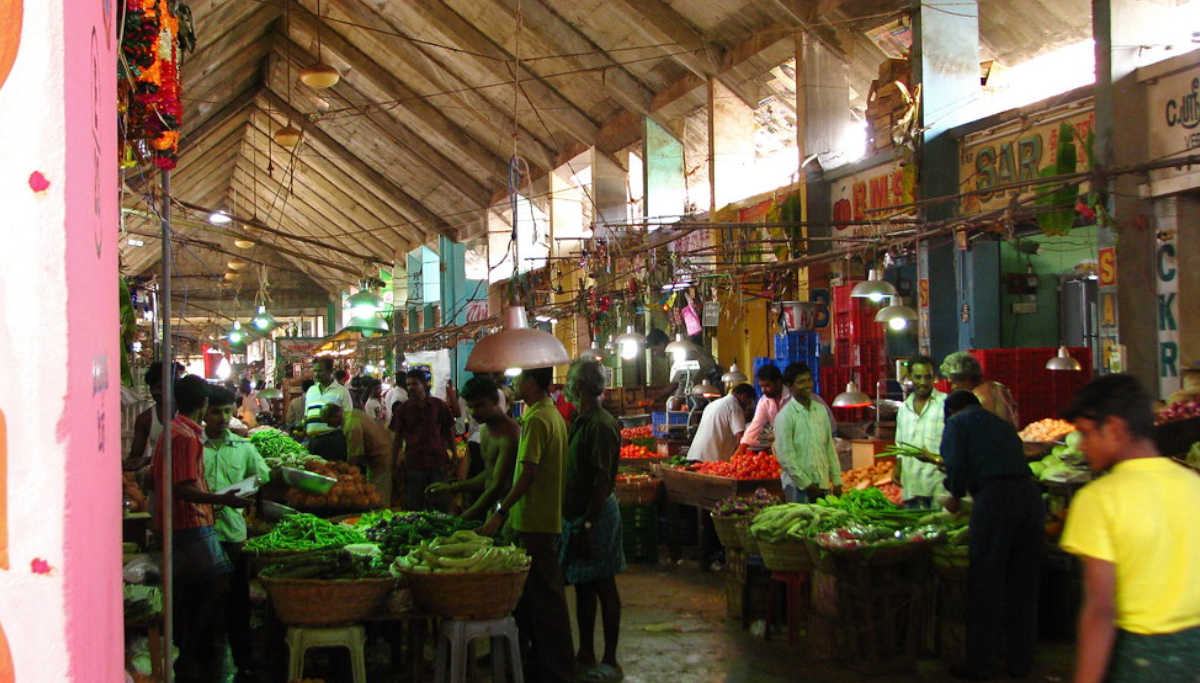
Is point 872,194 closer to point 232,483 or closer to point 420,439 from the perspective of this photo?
point 420,439

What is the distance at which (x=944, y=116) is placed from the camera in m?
12.0

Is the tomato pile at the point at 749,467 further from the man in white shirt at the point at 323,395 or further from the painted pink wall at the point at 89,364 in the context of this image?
the painted pink wall at the point at 89,364

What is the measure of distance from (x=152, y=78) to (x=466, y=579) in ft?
8.47

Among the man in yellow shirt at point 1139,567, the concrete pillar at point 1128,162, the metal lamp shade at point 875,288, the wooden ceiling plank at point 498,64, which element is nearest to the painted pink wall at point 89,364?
the man in yellow shirt at point 1139,567

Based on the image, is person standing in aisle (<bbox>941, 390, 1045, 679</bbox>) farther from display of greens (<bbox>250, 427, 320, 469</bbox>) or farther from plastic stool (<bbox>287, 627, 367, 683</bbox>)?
display of greens (<bbox>250, 427, 320, 469</bbox>)

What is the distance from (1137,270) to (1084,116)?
5.46 ft

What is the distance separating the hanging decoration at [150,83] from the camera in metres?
3.67

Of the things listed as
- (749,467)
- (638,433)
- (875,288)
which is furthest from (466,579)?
(638,433)

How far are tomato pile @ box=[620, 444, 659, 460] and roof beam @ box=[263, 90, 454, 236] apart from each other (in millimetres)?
14166

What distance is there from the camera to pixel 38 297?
1311 millimetres

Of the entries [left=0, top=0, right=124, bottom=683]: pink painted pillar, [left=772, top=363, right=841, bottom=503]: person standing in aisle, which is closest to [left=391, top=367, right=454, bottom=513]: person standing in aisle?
[left=772, top=363, right=841, bottom=503]: person standing in aisle

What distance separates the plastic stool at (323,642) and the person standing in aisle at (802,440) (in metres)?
4.01

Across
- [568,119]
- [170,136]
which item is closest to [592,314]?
[568,119]

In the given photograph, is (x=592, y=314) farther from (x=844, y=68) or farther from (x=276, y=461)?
(x=276, y=461)
